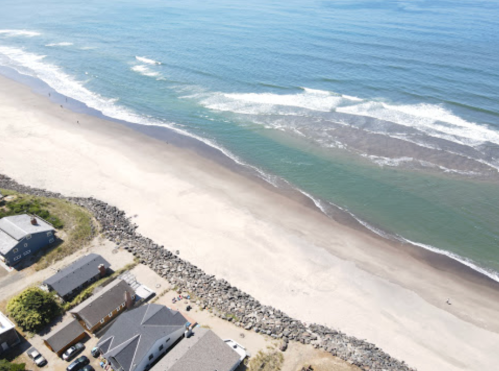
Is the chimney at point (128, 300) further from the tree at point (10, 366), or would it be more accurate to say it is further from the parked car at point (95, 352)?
the tree at point (10, 366)

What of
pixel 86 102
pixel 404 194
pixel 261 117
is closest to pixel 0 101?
pixel 86 102

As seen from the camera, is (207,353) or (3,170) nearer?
(207,353)

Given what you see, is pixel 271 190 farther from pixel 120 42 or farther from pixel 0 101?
pixel 120 42

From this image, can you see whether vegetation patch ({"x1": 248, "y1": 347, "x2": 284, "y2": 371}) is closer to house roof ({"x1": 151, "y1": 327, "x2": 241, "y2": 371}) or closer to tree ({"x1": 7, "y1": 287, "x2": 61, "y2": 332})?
house roof ({"x1": 151, "y1": 327, "x2": 241, "y2": 371})

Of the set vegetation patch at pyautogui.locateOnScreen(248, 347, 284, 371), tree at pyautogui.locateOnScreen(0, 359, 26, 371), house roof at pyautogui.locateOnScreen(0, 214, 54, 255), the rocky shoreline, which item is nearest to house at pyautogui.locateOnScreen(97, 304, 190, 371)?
the rocky shoreline

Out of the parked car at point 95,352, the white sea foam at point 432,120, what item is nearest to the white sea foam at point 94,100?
the white sea foam at point 432,120

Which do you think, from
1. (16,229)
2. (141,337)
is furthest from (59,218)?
(141,337)
